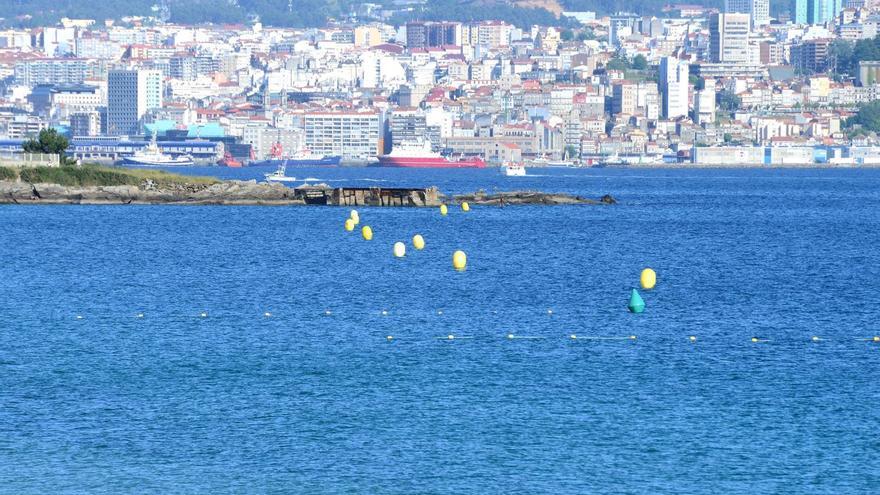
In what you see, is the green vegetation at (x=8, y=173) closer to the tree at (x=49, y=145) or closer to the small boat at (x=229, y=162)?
the tree at (x=49, y=145)

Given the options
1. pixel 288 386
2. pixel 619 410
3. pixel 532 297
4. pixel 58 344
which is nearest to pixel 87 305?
pixel 58 344

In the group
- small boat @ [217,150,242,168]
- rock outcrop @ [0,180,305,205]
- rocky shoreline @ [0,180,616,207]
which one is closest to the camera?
rock outcrop @ [0,180,305,205]

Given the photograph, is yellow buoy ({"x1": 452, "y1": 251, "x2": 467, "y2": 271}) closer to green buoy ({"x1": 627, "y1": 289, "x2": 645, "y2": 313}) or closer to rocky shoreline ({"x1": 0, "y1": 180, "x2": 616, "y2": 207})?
green buoy ({"x1": 627, "y1": 289, "x2": 645, "y2": 313})

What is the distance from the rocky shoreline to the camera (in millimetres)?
57781

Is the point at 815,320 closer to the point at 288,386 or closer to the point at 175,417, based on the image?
the point at 288,386

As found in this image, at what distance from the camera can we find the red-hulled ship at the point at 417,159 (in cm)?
15925

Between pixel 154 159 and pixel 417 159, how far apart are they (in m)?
21.3

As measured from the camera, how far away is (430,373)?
2133cm

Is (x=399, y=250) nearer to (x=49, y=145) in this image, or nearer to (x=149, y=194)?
(x=149, y=194)

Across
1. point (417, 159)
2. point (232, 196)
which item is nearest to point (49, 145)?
point (232, 196)

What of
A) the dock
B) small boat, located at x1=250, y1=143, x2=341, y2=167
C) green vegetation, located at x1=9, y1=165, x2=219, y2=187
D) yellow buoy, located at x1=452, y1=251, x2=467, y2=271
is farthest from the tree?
small boat, located at x1=250, y1=143, x2=341, y2=167

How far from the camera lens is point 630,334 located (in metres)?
24.9

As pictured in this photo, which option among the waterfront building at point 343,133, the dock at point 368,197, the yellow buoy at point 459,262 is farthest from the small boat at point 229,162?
the yellow buoy at point 459,262

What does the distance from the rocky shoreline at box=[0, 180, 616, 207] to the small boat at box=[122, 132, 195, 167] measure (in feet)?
300
